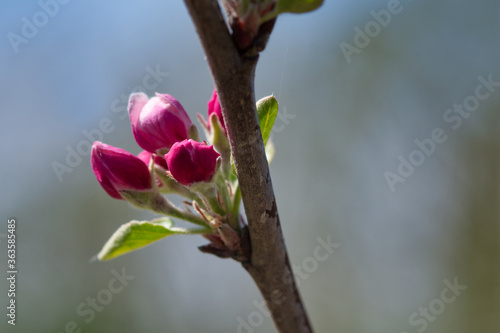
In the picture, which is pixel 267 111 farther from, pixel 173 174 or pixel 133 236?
pixel 133 236

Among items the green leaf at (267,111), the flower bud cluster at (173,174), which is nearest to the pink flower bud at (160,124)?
the flower bud cluster at (173,174)

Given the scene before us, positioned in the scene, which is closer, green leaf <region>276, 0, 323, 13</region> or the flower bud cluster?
green leaf <region>276, 0, 323, 13</region>

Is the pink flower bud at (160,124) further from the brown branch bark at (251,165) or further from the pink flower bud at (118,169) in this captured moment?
the brown branch bark at (251,165)

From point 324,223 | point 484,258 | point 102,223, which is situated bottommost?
point 484,258

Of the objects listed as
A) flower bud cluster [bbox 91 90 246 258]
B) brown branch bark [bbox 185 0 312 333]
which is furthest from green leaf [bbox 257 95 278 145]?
brown branch bark [bbox 185 0 312 333]

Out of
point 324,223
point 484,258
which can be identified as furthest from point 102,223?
point 484,258

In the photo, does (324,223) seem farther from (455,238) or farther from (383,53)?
(383,53)

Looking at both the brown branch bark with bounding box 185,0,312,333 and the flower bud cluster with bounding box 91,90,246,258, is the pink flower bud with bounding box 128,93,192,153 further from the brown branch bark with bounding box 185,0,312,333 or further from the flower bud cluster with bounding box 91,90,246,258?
the brown branch bark with bounding box 185,0,312,333
